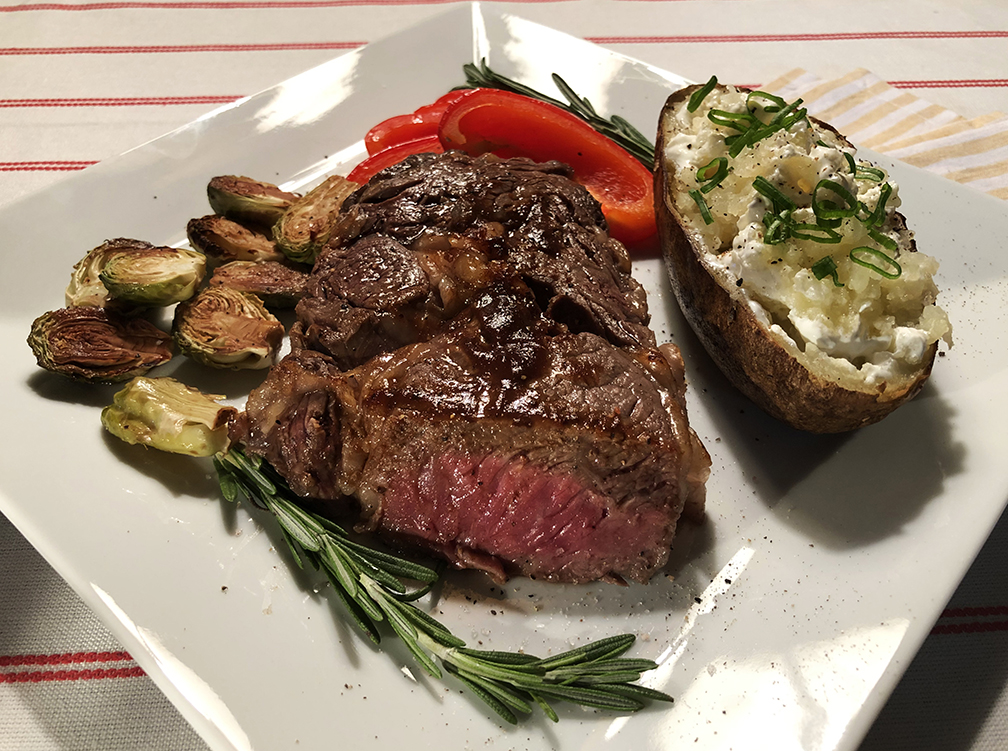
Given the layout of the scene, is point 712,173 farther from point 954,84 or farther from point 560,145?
point 954,84

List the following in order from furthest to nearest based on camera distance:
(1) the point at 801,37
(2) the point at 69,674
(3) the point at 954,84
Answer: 1. (1) the point at 801,37
2. (3) the point at 954,84
3. (2) the point at 69,674

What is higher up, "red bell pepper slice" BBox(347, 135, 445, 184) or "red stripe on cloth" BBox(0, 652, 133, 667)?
"red bell pepper slice" BBox(347, 135, 445, 184)

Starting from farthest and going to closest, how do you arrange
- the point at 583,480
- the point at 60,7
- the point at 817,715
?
the point at 60,7 < the point at 583,480 < the point at 817,715

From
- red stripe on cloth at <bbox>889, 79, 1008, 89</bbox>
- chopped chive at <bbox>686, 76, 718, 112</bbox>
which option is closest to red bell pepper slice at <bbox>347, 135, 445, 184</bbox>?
chopped chive at <bbox>686, 76, 718, 112</bbox>

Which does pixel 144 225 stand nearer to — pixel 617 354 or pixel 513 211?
pixel 513 211

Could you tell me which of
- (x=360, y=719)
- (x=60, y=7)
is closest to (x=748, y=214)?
(x=360, y=719)

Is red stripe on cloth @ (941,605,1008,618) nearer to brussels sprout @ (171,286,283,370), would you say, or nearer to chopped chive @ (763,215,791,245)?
chopped chive @ (763,215,791,245)

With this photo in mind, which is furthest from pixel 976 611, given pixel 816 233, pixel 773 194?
pixel 773 194
